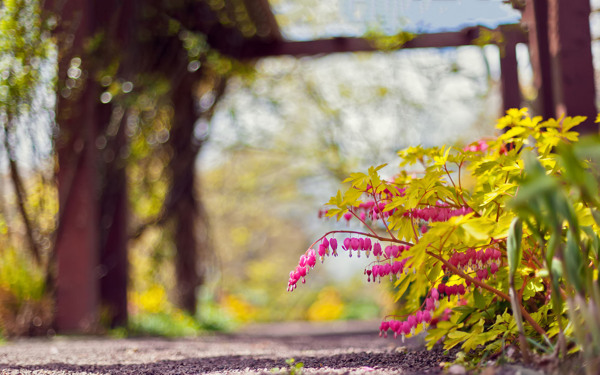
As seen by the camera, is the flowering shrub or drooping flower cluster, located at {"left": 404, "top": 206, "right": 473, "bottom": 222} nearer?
the flowering shrub

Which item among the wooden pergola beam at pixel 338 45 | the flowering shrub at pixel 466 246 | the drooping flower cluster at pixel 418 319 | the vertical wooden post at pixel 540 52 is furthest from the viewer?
the wooden pergola beam at pixel 338 45

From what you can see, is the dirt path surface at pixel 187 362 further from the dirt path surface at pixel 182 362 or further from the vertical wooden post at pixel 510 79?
the vertical wooden post at pixel 510 79

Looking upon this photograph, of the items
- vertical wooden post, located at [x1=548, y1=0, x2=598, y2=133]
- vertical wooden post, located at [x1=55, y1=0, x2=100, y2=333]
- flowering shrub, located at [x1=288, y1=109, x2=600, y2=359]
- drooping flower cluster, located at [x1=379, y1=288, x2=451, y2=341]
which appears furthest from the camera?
vertical wooden post, located at [x1=55, y1=0, x2=100, y2=333]

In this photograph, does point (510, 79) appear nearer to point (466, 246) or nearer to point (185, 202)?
point (466, 246)

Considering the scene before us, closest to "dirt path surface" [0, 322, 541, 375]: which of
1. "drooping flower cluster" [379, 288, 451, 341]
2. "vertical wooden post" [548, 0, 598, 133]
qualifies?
"drooping flower cluster" [379, 288, 451, 341]

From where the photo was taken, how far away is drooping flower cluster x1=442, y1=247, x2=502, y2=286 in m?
1.74

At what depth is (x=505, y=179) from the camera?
6.32ft

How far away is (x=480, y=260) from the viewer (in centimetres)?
176

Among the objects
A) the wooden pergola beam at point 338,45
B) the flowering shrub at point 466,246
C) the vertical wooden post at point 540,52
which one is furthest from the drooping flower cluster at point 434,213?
the wooden pergola beam at point 338,45

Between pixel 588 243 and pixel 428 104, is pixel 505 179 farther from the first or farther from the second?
pixel 428 104

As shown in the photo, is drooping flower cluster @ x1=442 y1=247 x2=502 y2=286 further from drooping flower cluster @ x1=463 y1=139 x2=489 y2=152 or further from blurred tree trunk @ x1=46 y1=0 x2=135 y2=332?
blurred tree trunk @ x1=46 y1=0 x2=135 y2=332

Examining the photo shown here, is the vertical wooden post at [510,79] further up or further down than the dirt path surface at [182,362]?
further up

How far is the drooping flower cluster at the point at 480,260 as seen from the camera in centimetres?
174

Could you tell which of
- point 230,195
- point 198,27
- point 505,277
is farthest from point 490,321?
point 230,195
